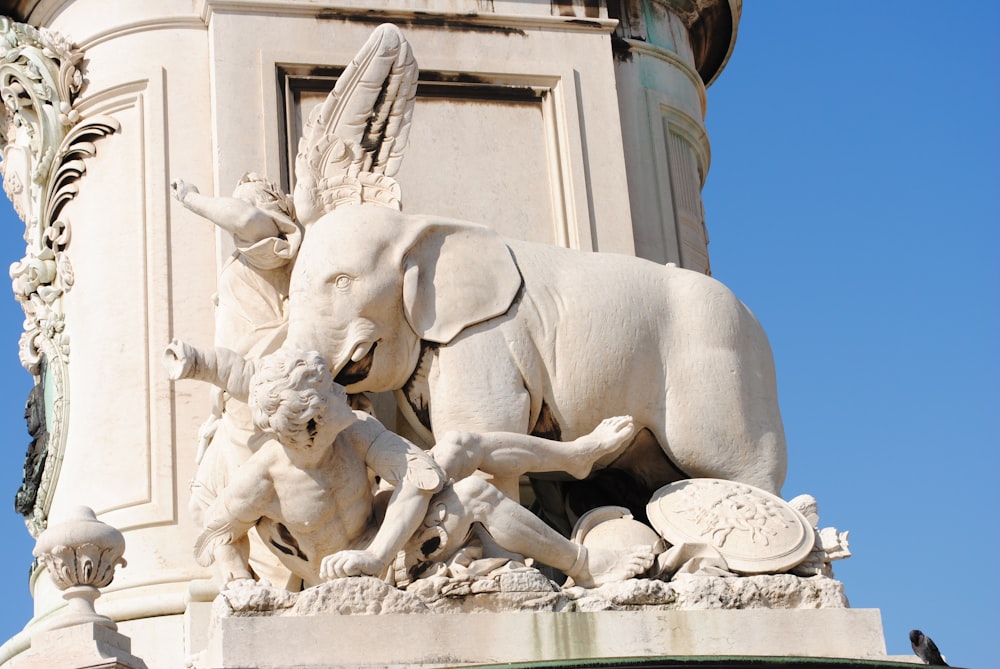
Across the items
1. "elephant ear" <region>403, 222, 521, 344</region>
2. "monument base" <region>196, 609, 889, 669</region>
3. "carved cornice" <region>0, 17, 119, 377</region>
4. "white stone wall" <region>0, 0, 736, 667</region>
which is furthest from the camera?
"carved cornice" <region>0, 17, 119, 377</region>

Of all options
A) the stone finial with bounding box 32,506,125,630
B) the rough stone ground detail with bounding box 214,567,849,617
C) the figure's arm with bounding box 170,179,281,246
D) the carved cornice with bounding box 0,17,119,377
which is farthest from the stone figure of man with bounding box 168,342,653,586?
the carved cornice with bounding box 0,17,119,377

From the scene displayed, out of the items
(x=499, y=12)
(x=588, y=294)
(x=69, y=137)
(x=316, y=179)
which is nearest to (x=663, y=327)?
(x=588, y=294)

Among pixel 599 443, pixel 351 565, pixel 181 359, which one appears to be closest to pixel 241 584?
pixel 351 565

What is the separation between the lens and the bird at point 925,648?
8.48 metres

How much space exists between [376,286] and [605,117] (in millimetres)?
3187

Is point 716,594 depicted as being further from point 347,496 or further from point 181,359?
point 181,359

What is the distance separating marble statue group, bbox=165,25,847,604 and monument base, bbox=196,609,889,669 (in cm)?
30

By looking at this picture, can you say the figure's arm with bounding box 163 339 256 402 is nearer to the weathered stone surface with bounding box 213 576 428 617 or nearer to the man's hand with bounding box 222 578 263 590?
the man's hand with bounding box 222 578 263 590

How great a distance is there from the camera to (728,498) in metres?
9.20

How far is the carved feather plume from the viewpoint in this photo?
9805mm

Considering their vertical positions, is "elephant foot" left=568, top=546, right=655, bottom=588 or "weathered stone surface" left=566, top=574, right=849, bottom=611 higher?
"elephant foot" left=568, top=546, right=655, bottom=588

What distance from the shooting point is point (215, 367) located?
8.82 m

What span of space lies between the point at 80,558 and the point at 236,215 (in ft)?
6.32

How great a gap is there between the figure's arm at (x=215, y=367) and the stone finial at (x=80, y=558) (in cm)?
80
